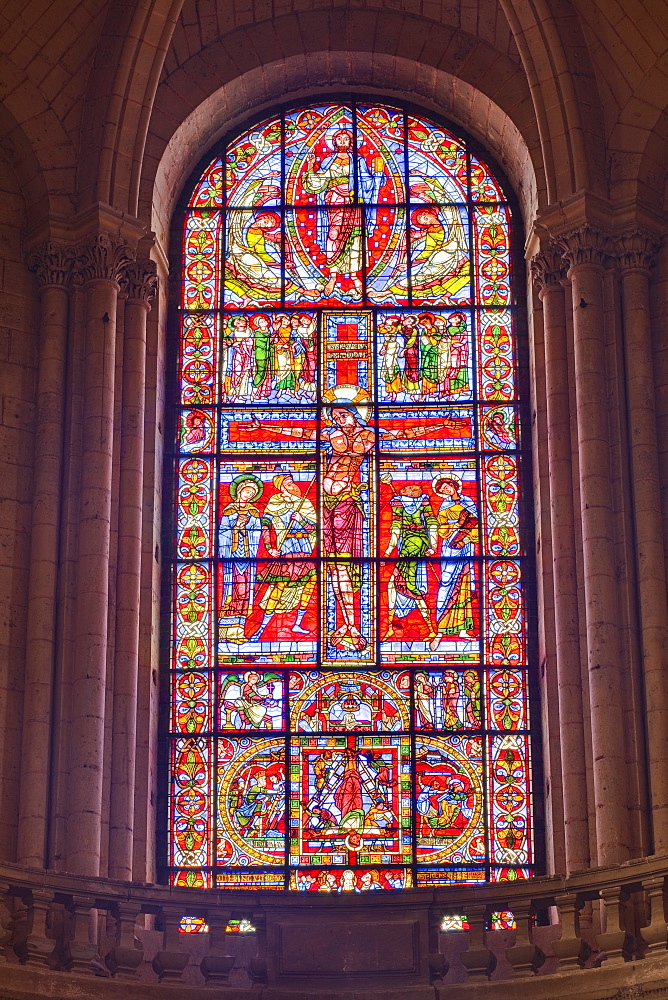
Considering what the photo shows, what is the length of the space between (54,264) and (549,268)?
4.57 metres

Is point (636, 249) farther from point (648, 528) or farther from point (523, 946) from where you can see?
point (523, 946)

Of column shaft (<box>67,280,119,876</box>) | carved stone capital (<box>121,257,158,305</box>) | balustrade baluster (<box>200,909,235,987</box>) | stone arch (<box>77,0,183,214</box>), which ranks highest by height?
stone arch (<box>77,0,183,214</box>)

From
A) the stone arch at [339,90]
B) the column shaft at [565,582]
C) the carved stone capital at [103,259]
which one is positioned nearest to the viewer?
the column shaft at [565,582]

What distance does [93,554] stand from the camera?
1792 cm

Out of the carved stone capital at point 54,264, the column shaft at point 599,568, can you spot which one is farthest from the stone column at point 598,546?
the carved stone capital at point 54,264

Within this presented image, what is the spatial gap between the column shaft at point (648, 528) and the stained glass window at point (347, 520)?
1.58 meters

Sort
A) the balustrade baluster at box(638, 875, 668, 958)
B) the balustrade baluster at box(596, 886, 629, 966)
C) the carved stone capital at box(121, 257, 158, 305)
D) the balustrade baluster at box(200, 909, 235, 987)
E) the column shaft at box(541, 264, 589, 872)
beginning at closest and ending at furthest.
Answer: the balustrade baluster at box(638, 875, 668, 958) → the balustrade baluster at box(596, 886, 629, 966) → the balustrade baluster at box(200, 909, 235, 987) → the column shaft at box(541, 264, 589, 872) → the carved stone capital at box(121, 257, 158, 305)

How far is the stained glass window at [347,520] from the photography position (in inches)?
717

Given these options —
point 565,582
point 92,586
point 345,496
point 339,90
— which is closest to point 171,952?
point 92,586

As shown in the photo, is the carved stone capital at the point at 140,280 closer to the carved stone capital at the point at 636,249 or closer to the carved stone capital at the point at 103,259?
the carved stone capital at the point at 103,259

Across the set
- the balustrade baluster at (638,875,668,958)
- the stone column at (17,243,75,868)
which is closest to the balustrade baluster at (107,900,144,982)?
the stone column at (17,243,75,868)

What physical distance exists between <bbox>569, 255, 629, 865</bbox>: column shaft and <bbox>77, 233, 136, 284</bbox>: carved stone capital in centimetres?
414

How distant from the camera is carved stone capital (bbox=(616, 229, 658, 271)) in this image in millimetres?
18875

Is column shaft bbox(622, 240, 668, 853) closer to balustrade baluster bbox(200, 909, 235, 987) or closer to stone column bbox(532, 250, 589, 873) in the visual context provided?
stone column bbox(532, 250, 589, 873)
